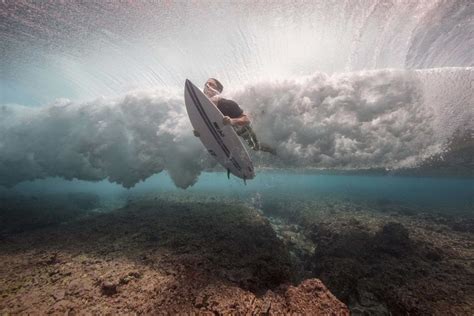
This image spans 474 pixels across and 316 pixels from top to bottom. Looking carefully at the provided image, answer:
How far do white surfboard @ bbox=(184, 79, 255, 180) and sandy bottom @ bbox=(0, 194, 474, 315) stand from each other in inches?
145

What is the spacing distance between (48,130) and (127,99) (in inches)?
507

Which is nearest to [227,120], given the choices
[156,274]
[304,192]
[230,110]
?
[230,110]

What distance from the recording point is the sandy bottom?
5305 millimetres

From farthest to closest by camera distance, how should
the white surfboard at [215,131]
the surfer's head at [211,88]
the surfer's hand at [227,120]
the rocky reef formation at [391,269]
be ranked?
the surfer's head at [211,88] → the white surfboard at [215,131] → the surfer's hand at [227,120] → the rocky reef formation at [391,269]

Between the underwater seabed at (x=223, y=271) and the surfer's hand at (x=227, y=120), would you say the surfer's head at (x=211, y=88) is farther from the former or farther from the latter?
the underwater seabed at (x=223, y=271)

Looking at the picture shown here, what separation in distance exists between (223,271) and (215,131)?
5017mm

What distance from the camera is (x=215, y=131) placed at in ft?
28.1

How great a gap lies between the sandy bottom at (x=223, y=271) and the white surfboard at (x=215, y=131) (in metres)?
3.68

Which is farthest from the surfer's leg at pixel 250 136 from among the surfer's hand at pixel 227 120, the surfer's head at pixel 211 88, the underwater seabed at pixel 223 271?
the underwater seabed at pixel 223 271

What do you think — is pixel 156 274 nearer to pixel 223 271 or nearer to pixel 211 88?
pixel 223 271

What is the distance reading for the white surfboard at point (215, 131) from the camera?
26.1 feet

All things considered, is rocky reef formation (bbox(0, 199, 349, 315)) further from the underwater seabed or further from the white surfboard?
the white surfboard

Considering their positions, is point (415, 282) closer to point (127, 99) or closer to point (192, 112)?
point (192, 112)

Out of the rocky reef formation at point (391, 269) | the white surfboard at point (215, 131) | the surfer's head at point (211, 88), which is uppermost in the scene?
the surfer's head at point (211, 88)
